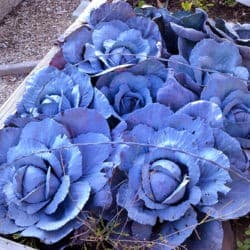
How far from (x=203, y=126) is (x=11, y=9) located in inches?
76.8

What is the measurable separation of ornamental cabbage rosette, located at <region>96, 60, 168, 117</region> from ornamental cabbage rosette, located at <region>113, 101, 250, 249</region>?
0.10 m

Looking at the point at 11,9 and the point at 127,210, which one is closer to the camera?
the point at 127,210

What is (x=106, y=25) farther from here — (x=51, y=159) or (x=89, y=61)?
(x=51, y=159)

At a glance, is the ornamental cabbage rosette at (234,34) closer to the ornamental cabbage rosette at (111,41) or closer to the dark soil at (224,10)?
the ornamental cabbage rosette at (111,41)

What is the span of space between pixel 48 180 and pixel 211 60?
57 cm

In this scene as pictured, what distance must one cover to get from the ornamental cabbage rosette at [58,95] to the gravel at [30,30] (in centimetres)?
109

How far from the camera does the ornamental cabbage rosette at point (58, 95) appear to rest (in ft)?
4.36

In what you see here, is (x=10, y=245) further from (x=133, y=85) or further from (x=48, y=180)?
(x=133, y=85)

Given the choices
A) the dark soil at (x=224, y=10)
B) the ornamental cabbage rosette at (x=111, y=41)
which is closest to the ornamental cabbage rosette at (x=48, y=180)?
the ornamental cabbage rosette at (x=111, y=41)

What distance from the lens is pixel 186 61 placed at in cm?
149

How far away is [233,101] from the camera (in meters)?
1.34

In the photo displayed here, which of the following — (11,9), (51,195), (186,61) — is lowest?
(11,9)

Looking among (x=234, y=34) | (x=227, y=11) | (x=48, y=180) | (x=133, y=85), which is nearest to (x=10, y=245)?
(x=48, y=180)

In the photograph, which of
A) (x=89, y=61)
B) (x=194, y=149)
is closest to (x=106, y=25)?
(x=89, y=61)
